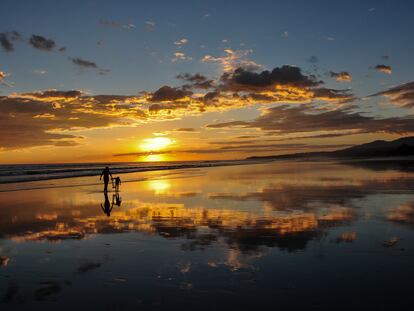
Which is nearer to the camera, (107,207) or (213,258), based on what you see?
(213,258)

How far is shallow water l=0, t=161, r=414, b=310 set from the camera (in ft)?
25.2

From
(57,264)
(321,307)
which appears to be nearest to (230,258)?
(321,307)

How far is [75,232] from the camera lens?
15.0 m

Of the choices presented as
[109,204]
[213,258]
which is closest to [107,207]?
[109,204]

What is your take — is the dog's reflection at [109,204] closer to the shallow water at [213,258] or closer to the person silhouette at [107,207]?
the person silhouette at [107,207]

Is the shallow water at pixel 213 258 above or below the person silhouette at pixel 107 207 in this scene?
below

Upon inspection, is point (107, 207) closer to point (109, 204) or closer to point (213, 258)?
point (109, 204)

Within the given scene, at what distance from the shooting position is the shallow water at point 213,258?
767 cm

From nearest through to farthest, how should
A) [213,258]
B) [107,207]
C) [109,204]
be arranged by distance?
[213,258] → [107,207] → [109,204]

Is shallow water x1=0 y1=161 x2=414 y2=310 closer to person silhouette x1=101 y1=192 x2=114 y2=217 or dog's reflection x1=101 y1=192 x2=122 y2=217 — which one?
person silhouette x1=101 y1=192 x2=114 y2=217

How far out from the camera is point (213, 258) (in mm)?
10508

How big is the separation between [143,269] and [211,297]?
269cm

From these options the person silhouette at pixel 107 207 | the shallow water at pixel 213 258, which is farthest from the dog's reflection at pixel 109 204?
the shallow water at pixel 213 258

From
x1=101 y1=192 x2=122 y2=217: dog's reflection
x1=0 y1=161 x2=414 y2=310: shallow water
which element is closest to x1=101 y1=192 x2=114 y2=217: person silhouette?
x1=101 y1=192 x2=122 y2=217: dog's reflection
